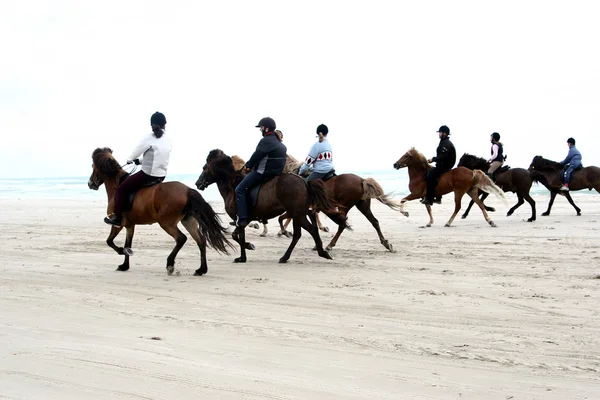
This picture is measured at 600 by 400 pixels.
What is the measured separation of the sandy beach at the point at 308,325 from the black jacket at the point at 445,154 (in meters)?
4.23

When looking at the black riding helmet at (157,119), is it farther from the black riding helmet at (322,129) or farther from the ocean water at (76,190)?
the ocean water at (76,190)

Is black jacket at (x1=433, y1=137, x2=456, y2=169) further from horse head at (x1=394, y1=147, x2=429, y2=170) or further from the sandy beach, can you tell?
the sandy beach

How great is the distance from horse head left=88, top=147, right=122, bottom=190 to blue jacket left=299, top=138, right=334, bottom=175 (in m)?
3.79

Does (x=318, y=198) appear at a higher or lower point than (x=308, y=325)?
higher

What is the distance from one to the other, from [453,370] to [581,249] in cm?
737

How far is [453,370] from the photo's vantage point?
477 cm

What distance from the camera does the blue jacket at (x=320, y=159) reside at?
12227 mm

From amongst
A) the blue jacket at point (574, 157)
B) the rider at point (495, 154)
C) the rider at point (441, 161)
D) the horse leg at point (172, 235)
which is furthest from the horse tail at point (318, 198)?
the blue jacket at point (574, 157)

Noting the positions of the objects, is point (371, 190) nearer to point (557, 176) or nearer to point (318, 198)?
A: point (318, 198)

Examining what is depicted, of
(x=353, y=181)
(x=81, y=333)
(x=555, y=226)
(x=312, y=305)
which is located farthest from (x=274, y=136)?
(x=555, y=226)

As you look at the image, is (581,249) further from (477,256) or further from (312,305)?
(312,305)

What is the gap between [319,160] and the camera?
1227 cm

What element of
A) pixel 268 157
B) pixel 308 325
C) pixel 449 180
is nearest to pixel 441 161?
pixel 449 180

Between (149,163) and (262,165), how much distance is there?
6.49 feet
